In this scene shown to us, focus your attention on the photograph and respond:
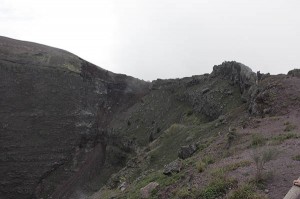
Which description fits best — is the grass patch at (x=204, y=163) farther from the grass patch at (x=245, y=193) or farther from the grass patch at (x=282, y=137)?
the grass patch at (x=245, y=193)

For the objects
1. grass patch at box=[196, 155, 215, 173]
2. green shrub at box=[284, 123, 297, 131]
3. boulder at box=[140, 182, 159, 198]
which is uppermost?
green shrub at box=[284, 123, 297, 131]

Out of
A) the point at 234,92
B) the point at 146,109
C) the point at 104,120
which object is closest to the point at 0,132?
the point at 104,120

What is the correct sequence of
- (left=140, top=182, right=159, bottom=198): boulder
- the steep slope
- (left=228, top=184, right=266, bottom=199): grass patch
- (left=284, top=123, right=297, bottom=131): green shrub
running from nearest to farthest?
(left=228, top=184, right=266, bottom=199): grass patch → the steep slope → (left=140, top=182, right=159, bottom=198): boulder → (left=284, top=123, right=297, bottom=131): green shrub

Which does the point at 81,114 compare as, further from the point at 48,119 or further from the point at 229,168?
the point at 229,168

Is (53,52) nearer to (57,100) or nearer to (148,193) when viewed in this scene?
(57,100)

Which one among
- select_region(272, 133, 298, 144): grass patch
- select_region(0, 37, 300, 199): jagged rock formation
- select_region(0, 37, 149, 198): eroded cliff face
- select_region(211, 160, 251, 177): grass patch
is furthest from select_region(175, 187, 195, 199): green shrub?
select_region(0, 37, 149, 198): eroded cliff face

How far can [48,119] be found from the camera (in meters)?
55.0

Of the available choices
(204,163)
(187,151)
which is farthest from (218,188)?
(187,151)

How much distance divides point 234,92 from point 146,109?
22461 mm

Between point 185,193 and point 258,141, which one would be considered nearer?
point 185,193

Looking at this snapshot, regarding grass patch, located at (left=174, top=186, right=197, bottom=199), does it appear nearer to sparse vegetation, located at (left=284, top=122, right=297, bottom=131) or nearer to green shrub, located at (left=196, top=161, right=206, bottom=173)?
green shrub, located at (left=196, top=161, right=206, bottom=173)

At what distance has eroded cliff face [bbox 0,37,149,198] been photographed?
50.2 m

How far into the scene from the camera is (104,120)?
61.7 meters

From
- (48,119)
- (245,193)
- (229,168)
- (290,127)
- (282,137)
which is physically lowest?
(245,193)
